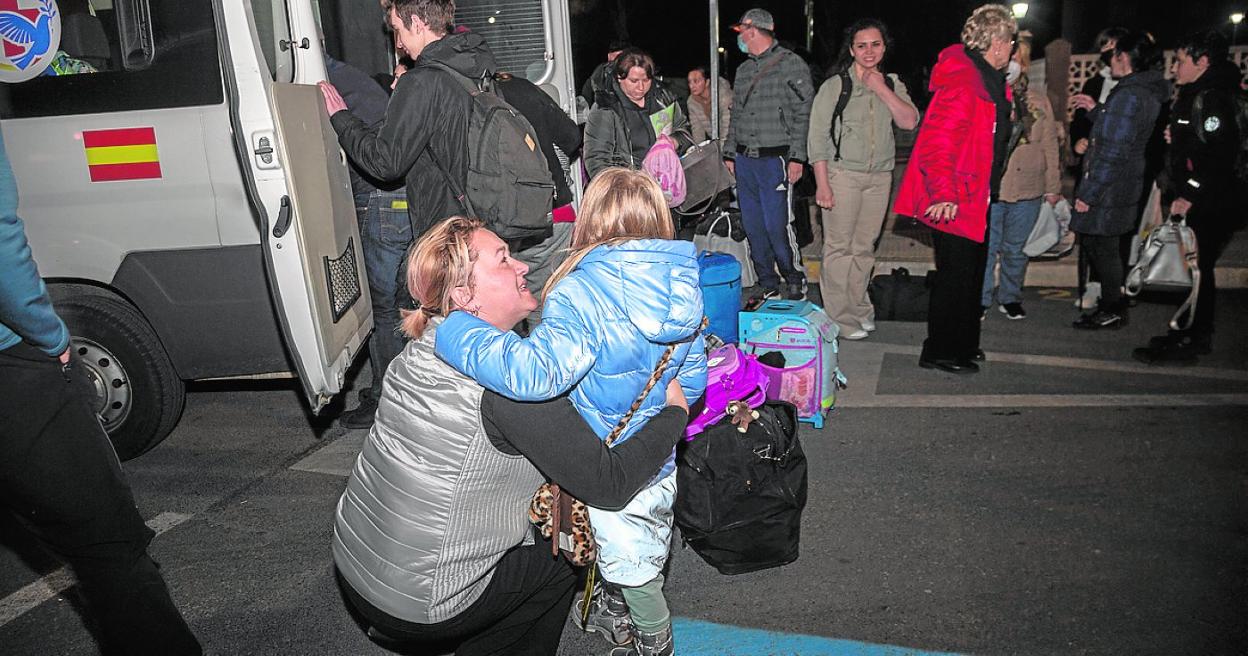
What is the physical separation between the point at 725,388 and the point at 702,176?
231 cm

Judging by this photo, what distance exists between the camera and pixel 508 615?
235cm

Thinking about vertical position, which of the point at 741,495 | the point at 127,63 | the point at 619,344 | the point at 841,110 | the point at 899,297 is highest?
the point at 127,63

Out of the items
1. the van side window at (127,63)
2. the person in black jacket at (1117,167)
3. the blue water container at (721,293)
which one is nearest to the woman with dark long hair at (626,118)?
the blue water container at (721,293)

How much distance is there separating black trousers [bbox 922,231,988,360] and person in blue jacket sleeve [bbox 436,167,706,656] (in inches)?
115

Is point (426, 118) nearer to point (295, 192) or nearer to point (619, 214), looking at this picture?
point (295, 192)

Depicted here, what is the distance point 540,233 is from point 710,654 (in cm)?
180

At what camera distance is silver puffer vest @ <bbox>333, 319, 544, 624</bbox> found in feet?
6.72

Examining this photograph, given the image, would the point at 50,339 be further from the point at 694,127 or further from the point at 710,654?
the point at 694,127

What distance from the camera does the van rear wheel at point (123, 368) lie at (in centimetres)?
415

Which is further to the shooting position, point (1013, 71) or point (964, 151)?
point (1013, 71)

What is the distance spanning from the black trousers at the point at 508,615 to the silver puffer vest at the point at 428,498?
4 cm

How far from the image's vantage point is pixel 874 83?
564 cm

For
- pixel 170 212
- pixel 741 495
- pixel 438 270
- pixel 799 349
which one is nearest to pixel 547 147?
pixel 799 349

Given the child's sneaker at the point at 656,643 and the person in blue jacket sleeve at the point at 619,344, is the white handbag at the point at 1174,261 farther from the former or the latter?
the child's sneaker at the point at 656,643
